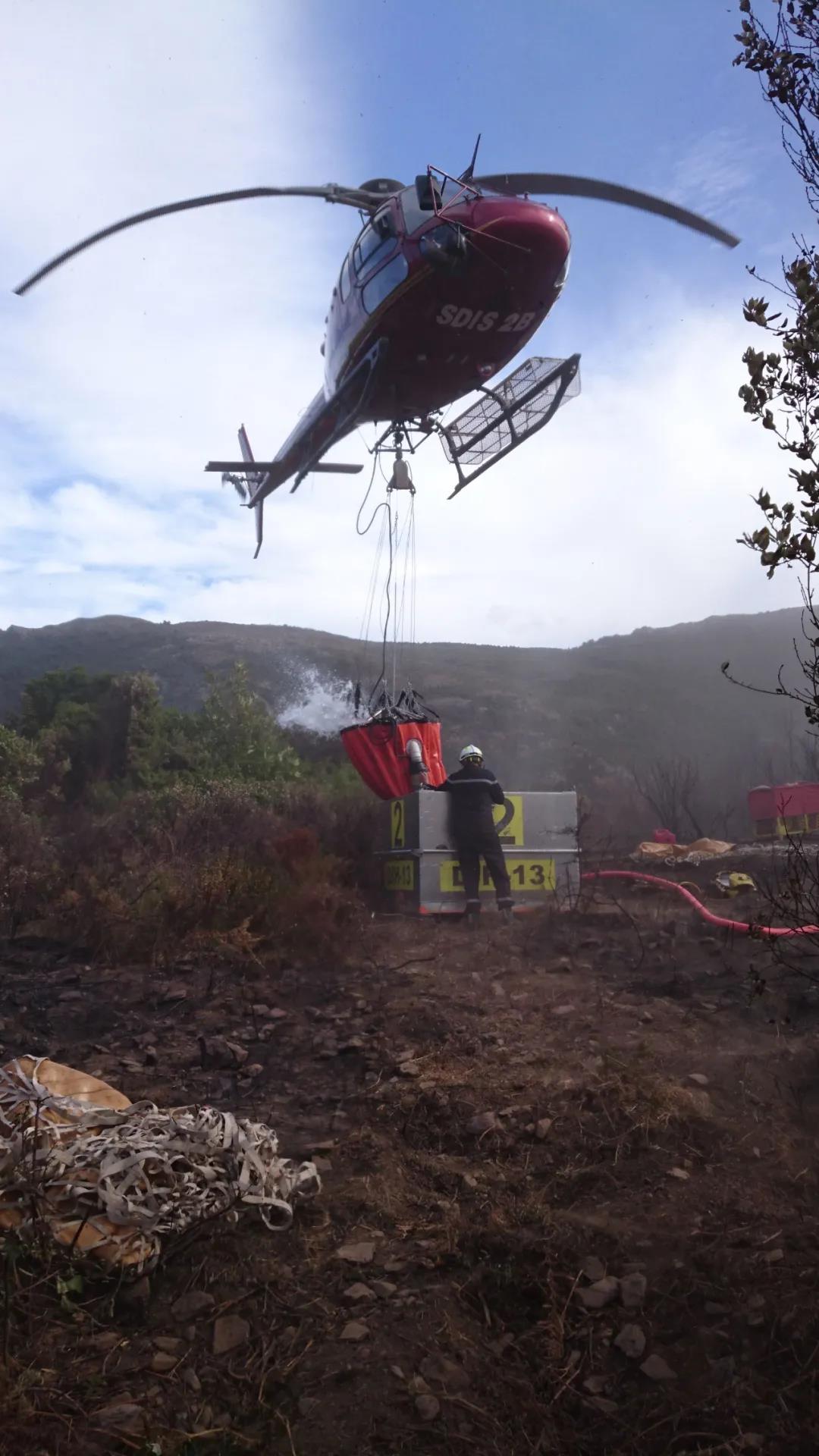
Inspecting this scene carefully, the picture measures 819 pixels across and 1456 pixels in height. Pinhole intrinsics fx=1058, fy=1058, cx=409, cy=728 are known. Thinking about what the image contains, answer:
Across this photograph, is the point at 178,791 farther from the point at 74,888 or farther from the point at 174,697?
the point at 174,697

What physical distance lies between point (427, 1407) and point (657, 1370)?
664 millimetres

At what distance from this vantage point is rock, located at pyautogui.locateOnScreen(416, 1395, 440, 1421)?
285cm

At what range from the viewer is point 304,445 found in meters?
13.8

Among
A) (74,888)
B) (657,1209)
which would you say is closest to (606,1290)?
(657,1209)

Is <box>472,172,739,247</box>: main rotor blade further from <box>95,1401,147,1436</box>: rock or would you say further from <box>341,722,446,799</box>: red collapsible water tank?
<box>95,1401,147,1436</box>: rock

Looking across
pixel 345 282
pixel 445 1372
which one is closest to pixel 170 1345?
pixel 445 1372

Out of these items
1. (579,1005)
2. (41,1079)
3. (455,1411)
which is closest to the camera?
(455,1411)

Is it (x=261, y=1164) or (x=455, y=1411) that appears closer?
(x=455, y=1411)

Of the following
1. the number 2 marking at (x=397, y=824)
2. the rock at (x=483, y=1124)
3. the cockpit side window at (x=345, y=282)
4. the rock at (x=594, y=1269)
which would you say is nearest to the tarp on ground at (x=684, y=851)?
the number 2 marking at (x=397, y=824)

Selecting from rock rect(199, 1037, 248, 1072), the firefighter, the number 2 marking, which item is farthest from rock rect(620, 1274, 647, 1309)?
the number 2 marking

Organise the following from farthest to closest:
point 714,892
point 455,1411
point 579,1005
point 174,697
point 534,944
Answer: point 174,697
point 714,892
point 534,944
point 579,1005
point 455,1411

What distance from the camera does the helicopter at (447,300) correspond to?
9.22 meters

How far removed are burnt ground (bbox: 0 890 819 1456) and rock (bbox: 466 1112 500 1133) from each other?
17 mm

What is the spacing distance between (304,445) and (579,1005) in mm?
9436
